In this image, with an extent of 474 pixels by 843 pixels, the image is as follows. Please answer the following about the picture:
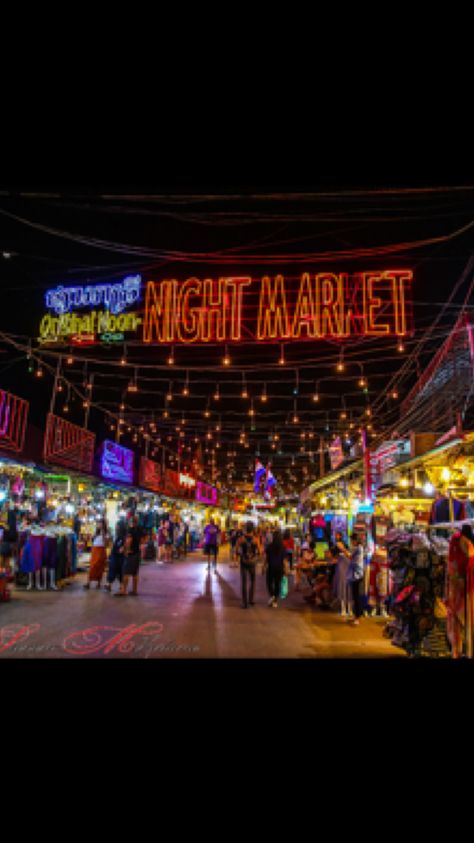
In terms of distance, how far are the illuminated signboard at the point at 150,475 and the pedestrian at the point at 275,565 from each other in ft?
34.1

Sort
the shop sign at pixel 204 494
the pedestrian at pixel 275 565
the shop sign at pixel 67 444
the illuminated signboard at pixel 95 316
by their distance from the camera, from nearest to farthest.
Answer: the illuminated signboard at pixel 95 316
the pedestrian at pixel 275 565
the shop sign at pixel 67 444
the shop sign at pixel 204 494

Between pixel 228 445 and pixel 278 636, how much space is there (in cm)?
2202

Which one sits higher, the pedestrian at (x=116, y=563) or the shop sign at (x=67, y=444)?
the shop sign at (x=67, y=444)

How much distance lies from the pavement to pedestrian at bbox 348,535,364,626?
0.27 meters

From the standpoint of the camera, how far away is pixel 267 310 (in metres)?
6.71

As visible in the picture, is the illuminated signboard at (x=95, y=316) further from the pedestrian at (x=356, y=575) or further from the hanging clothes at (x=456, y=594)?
the pedestrian at (x=356, y=575)

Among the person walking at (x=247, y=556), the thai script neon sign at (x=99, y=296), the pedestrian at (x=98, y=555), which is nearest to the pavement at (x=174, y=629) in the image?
the person walking at (x=247, y=556)

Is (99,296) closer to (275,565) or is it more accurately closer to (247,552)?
(247,552)

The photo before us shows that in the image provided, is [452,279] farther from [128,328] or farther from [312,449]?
[312,449]

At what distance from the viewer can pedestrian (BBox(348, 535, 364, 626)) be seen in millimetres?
8539

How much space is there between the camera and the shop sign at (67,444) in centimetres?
1238

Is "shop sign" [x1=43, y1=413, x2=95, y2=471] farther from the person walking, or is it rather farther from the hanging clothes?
the hanging clothes

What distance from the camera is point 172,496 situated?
82.6 feet
